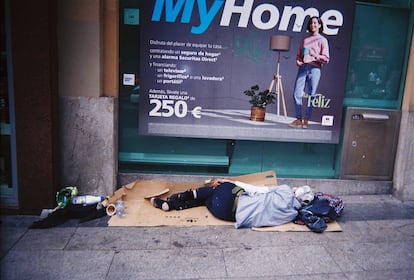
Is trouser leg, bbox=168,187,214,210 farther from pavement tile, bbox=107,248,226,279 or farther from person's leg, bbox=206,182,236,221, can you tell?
pavement tile, bbox=107,248,226,279

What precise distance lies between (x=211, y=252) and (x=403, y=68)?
13.6ft

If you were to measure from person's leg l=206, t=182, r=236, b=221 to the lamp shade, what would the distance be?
211 centimetres

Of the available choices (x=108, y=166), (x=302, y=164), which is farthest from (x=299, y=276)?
(x=108, y=166)

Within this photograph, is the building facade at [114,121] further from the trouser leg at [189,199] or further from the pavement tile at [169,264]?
the pavement tile at [169,264]

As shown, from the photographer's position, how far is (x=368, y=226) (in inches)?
181

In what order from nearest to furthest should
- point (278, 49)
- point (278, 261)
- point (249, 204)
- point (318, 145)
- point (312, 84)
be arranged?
point (278, 261) → point (249, 204) → point (278, 49) → point (312, 84) → point (318, 145)

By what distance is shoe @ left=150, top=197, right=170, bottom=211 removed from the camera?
15.4 feet

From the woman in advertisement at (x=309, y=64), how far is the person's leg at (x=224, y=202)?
5.12 ft

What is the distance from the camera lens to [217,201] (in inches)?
178

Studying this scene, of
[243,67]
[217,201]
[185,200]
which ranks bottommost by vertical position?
[185,200]

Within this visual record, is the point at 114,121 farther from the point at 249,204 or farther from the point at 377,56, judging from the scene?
the point at 377,56

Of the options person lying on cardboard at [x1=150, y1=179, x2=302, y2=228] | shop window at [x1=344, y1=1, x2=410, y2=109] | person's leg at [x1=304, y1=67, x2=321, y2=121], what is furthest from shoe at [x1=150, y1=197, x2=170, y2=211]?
shop window at [x1=344, y1=1, x2=410, y2=109]

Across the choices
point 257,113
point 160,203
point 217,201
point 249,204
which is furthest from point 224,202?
point 257,113

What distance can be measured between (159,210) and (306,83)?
2820 mm
